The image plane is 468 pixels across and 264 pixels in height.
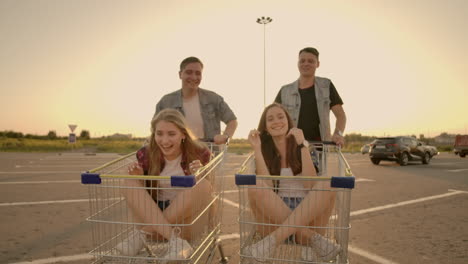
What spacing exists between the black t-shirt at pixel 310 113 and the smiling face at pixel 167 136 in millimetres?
1504

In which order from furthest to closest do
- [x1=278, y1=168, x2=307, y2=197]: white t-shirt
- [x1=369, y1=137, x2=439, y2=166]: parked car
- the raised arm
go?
[x1=369, y1=137, x2=439, y2=166]: parked car, the raised arm, [x1=278, y1=168, x2=307, y2=197]: white t-shirt

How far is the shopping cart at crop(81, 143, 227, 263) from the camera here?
2.20m

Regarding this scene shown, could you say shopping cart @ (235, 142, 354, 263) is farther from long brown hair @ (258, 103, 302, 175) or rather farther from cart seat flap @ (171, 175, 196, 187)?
long brown hair @ (258, 103, 302, 175)

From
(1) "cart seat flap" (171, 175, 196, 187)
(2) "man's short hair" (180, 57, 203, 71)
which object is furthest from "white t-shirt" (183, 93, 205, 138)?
(1) "cart seat flap" (171, 175, 196, 187)

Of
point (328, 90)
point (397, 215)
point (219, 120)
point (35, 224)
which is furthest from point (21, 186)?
point (397, 215)

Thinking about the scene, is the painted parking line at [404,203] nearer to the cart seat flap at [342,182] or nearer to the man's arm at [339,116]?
the man's arm at [339,116]

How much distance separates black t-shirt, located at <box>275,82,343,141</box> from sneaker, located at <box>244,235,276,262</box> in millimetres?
1766

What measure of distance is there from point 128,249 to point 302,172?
4.88ft

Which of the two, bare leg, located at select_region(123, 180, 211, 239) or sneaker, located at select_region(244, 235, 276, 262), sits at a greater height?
bare leg, located at select_region(123, 180, 211, 239)

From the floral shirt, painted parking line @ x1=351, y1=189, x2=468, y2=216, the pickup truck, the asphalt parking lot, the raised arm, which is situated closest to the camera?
the raised arm

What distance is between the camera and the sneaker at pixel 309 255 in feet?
7.51

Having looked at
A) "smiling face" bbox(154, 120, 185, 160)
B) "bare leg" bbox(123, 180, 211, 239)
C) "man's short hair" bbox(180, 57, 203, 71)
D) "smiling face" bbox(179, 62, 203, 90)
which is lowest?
"bare leg" bbox(123, 180, 211, 239)

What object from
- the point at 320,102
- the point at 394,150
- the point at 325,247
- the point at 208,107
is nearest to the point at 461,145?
the point at 394,150

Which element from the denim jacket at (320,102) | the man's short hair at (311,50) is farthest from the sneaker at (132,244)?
the man's short hair at (311,50)
